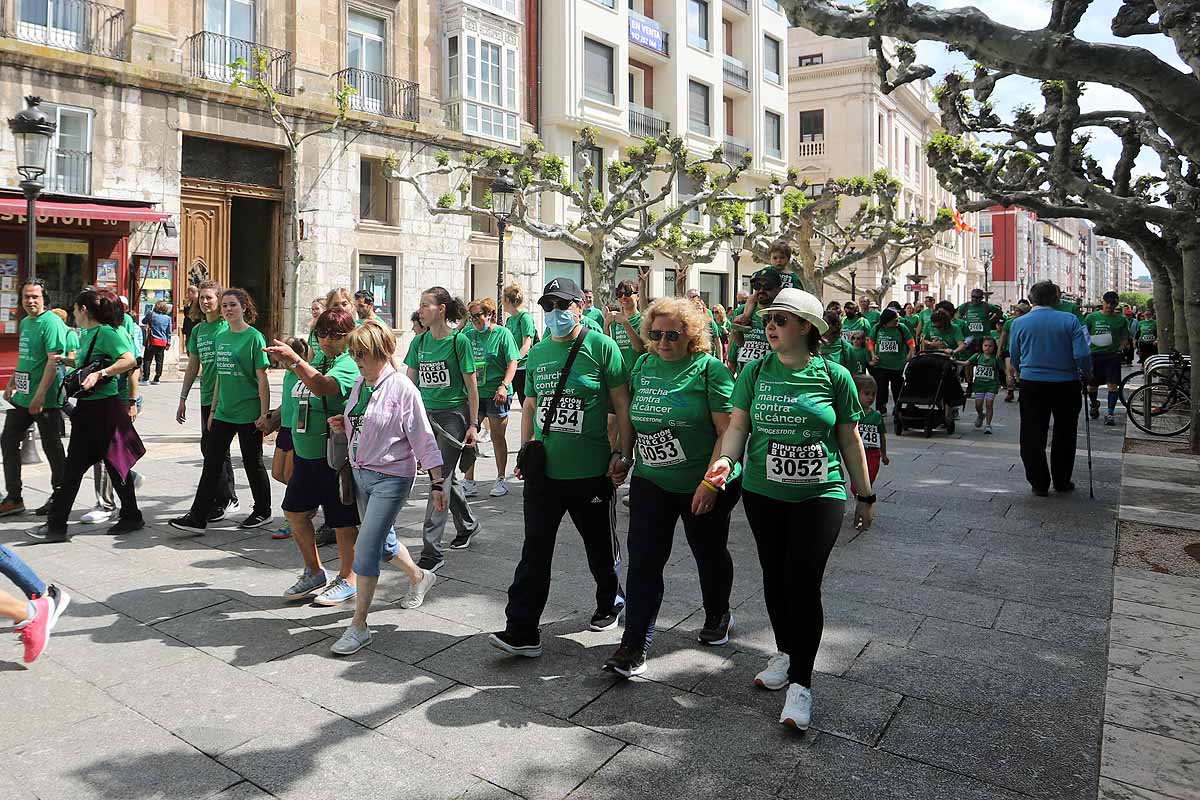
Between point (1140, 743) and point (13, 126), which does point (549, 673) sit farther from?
point (13, 126)

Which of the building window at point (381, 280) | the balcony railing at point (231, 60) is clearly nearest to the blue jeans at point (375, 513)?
the balcony railing at point (231, 60)

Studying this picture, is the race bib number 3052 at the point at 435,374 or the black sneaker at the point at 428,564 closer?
the black sneaker at the point at 428,564

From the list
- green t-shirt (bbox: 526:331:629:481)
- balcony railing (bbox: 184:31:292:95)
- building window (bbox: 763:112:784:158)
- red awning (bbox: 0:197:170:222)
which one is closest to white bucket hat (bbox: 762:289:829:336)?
green t-shirt (bbox: 526:331:629:481)

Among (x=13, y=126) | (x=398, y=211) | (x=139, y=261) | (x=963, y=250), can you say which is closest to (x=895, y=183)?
(x=398, y=211)

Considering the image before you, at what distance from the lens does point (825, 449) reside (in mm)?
3594

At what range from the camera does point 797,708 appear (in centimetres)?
345

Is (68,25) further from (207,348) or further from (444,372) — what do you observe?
(444,372)

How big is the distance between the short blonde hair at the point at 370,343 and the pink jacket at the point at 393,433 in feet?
0.28

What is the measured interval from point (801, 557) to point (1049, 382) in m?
5.70

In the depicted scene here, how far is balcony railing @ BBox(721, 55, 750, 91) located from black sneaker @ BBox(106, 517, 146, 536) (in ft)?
115

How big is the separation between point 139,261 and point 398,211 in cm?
727

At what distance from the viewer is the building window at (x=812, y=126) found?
5150cm

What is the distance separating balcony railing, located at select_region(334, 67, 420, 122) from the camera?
2372 centimetres

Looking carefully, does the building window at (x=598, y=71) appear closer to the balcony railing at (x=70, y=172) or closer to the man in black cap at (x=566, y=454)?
the balcony railing at (x=70, y=172)
